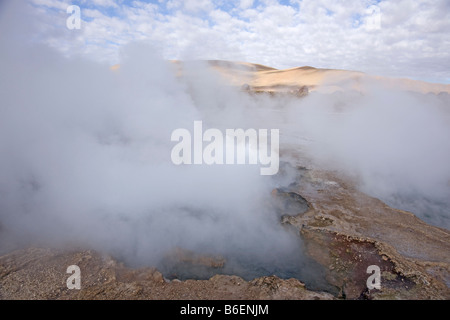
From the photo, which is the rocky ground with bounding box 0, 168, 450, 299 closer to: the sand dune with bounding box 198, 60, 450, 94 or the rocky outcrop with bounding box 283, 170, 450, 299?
the rocky outcrop with bounding box 283, 170, 450, 299

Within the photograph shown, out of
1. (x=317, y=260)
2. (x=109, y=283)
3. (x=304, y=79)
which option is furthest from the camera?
(x=304, y=79)

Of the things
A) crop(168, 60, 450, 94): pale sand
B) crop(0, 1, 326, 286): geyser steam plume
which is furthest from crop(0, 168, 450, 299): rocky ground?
crop(168, 60, 450, 94): pale sand

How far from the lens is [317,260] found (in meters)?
2.80

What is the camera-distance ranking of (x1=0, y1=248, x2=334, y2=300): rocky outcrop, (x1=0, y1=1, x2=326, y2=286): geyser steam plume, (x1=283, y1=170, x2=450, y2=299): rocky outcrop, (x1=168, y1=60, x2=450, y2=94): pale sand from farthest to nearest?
1. (x1=168, y1=60, x2=450, y2=94): pale sand
2. (x1=0, y1=1, x2=326, y2=286): geyser steam plume
3. (x1=283, y1=170, x2=450, y2=299): rocky outcrop
4. (x1=0, y1=248, x2=334, y2=300): rocky outcrop

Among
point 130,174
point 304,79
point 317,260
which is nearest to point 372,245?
point 317,260

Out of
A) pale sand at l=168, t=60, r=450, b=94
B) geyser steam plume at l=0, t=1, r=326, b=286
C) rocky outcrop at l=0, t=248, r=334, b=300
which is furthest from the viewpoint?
pale sand at l=168, t=60, r=450, b=94

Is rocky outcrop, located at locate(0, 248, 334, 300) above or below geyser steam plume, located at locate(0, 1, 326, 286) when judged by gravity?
below

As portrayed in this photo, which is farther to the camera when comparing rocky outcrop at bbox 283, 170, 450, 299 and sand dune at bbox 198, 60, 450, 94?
sand dune at bbox 198, 60, 450, 94

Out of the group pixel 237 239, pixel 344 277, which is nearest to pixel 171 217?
A: pixel 237 239

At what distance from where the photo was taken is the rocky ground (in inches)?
85.9

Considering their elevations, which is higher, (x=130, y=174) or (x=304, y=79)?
(x=304, y=79)

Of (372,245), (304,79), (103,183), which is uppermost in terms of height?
(304,79)

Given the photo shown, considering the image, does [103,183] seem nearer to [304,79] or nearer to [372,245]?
[372,245]
